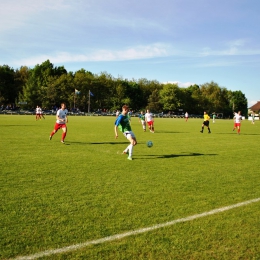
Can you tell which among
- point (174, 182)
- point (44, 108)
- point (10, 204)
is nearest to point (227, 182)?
point (174, 182)

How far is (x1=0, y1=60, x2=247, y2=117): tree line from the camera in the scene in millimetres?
83500

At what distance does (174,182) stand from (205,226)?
2.72 m

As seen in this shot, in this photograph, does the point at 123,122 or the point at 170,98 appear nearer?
the point at 123,122

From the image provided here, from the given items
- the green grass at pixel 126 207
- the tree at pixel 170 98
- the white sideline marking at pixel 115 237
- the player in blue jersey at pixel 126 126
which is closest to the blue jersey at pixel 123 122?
the player in blue jersey at pixel 126 126

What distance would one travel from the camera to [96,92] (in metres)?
95.5

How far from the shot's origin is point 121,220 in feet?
15.8

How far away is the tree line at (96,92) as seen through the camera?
274ft

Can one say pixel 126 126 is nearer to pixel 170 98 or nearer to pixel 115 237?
pixel 115 237

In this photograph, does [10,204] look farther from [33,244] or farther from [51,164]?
[51,164]

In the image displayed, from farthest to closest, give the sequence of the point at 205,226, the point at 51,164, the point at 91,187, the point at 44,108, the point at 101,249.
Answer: the point at 44,108, the point at 51,164, the point at 91,187, the point at 205,226, the point at 101,249

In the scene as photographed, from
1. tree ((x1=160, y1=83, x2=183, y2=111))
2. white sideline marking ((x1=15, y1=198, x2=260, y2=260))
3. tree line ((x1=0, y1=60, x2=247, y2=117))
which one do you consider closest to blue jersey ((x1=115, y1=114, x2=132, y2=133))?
white sideline marking ((x1=15, y1=198, x2=260, y2=260))

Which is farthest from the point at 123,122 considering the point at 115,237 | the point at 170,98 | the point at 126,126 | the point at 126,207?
the point at 170,98

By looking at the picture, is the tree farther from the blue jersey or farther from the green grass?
the green grass

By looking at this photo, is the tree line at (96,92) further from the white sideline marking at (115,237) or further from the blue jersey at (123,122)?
the white sideline marking at (115,237)
